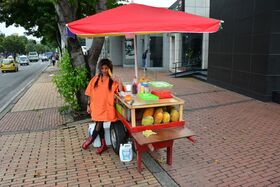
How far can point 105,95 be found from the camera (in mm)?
5070

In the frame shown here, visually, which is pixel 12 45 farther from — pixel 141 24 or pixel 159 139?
pixel 159 139

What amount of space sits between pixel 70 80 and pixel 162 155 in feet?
11.5

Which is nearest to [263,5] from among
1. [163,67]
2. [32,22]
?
[163,67]

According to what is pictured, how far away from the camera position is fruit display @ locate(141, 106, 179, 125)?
182 inches

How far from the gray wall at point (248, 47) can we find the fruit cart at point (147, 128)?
5.86 meters

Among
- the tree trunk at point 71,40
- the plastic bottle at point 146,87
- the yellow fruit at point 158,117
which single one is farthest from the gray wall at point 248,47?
the yellow fruit at point 158,117

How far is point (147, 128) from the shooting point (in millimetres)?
4578

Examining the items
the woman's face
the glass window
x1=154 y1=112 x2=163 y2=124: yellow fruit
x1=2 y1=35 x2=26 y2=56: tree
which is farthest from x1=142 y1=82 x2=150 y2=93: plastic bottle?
x1=2 y1=35 x2=26 y2=56: tree

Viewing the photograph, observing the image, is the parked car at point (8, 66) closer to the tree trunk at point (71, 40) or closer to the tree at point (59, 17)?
the tree at point (59, 17)

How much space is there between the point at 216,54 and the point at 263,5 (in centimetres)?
401

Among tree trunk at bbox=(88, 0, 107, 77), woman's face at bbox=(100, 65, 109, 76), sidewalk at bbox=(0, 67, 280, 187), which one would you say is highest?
tree trunk at bbox=(88, 0, 107, 77)

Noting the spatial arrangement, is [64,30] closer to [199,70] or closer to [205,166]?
[205,166]

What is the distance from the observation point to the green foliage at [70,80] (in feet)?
24.3

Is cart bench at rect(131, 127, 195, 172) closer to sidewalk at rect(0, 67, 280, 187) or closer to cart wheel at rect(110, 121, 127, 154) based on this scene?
sidewalk at rect(0, 67, 280, 187)
